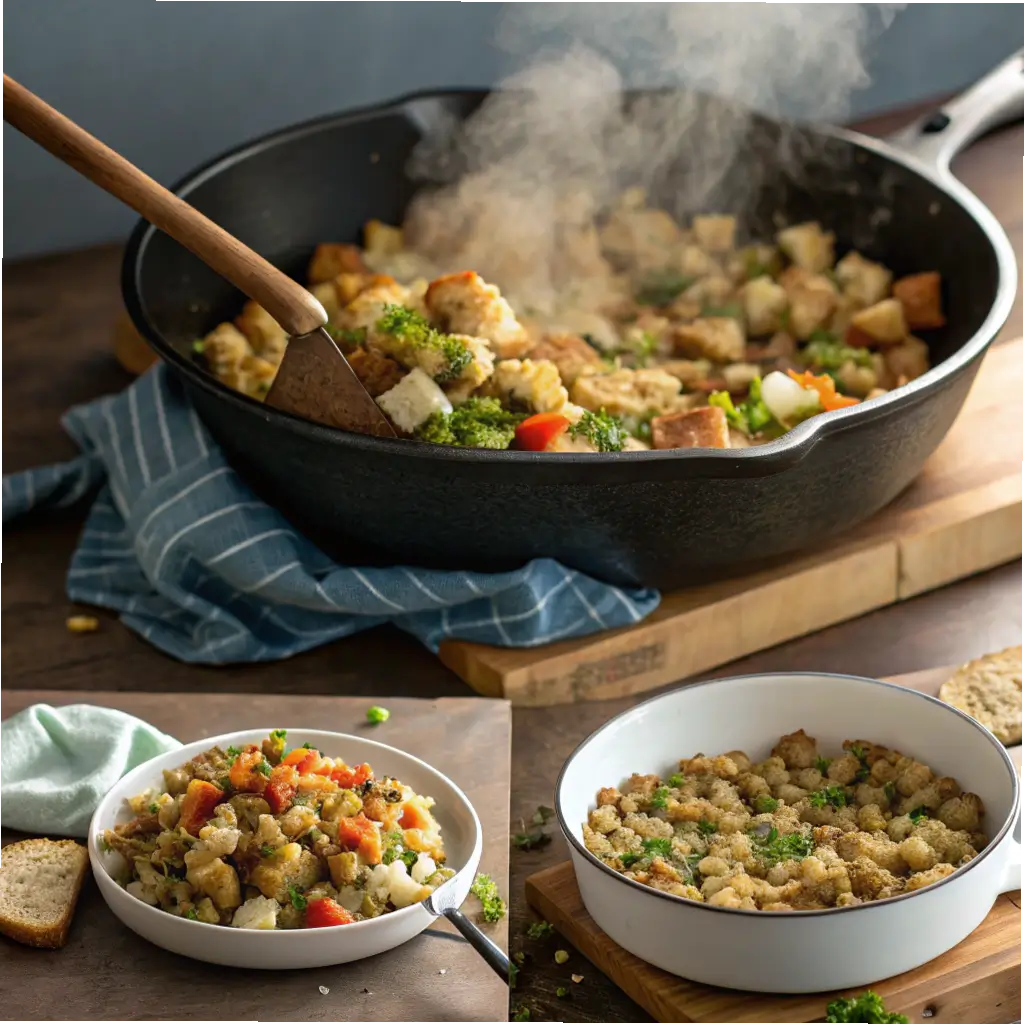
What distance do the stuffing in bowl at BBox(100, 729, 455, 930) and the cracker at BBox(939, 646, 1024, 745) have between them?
0.65 m

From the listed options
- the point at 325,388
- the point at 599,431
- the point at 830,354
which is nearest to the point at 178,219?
the point at 325,388

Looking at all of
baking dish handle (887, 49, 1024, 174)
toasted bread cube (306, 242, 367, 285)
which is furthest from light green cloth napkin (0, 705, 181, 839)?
baking dish handle (887, 49, 1024, 174)

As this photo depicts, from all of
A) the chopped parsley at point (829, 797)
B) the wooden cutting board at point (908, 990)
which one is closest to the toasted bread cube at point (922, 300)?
the chopped parsley at point (829, 797)

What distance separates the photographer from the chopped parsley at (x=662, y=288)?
2.61 meters

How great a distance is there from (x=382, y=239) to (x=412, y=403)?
2.63 ft

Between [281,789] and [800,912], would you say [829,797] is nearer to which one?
[800,912]

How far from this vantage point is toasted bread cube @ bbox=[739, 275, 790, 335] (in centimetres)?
252

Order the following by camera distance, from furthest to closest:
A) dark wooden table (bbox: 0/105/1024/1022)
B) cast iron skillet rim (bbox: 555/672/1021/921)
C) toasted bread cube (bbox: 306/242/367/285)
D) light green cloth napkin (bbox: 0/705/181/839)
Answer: toasted bread cube (bbox: 306/242/367/285)
dark wooden table (bbox: 0/105/1024/1022)
light green cloth napkin (bbox: 0/705/181/839)
cast iron skillet rim (bbox: 555/672/1021/921)

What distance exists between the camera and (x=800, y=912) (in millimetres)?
1293

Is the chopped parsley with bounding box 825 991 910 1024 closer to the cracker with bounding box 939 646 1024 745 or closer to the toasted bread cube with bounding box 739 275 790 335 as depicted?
the cracker with bounding box 939 646 1024 745

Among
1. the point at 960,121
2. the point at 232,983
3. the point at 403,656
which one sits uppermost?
the point at 960,121

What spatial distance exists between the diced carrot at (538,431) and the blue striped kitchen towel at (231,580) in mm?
151

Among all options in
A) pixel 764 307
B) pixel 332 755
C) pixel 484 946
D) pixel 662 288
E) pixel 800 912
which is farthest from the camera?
pixel 662 288

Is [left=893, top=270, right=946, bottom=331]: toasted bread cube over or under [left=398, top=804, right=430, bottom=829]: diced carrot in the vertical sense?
over
